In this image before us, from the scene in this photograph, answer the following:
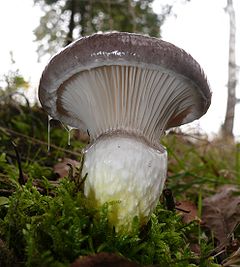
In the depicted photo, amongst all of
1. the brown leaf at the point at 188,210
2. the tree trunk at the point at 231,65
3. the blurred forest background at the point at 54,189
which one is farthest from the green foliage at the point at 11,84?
the tree trunk at the point at 231,65

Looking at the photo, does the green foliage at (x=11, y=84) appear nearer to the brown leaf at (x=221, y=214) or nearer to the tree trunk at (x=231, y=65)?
the brown leaf at (x=221, y=214)

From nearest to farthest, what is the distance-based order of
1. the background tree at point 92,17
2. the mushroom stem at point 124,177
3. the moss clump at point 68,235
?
the moss clump at point 68,235
the mushroom stem at point 124,177
the background tree at point 92,17

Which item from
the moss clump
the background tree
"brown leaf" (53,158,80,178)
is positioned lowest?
the moss clump

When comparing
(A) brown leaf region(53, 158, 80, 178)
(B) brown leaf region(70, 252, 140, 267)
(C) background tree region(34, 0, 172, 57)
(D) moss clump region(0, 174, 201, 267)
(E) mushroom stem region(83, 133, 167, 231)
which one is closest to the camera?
(B) brown leaf region(70, 252, 140, 267)

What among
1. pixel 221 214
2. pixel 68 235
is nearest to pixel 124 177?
pixel 68 235

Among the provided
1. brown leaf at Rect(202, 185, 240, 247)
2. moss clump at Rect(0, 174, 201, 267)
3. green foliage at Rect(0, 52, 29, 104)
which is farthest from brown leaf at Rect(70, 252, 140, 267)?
green foliage at Rect(0, 52, 29, 104)

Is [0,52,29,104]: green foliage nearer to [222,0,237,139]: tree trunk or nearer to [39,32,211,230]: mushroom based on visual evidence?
[39,32,211,230]: mushroom

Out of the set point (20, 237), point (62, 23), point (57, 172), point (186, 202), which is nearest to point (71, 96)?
point (20, 237)
